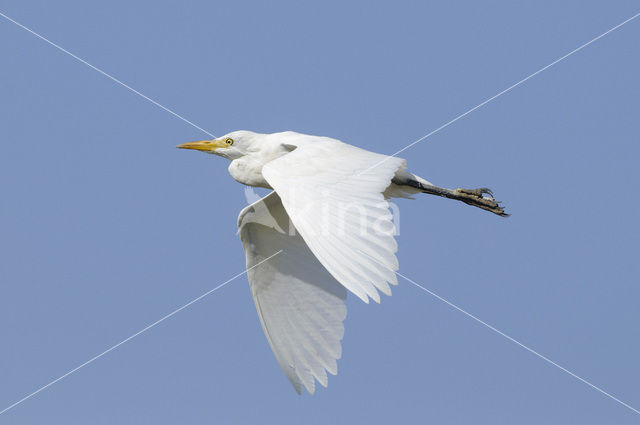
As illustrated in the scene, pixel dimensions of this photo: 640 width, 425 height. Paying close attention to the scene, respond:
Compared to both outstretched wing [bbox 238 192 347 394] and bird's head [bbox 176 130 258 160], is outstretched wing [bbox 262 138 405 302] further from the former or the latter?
outstretched wing [bbox 238 192 347 394]

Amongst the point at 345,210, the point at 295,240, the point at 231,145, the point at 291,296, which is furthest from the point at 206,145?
the point at 345,210

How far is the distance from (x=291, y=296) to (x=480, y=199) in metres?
2.45

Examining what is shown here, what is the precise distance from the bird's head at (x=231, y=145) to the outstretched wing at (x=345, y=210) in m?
1.78

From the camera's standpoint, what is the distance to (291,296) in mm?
10758

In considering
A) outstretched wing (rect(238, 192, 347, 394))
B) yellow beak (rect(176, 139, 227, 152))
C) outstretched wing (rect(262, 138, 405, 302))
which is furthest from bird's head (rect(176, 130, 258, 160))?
outstretched wing (rect(262, 138, 405, 302))

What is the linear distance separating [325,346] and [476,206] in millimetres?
2325

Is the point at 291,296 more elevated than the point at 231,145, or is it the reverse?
the point at 231,145

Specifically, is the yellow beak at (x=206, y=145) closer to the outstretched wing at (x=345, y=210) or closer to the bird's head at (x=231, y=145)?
the bird's head at (x=231, y=145)

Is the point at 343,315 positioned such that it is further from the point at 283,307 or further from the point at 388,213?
the point at 388,213

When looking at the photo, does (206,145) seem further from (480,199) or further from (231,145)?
(480,199)

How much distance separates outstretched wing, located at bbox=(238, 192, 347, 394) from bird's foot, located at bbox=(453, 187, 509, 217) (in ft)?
5.67

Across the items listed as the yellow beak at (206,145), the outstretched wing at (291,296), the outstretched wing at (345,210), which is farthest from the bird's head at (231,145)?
the outstretched wing at (345,210)

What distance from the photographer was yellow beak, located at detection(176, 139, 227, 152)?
35.9ft

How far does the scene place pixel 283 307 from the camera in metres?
10.7
